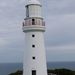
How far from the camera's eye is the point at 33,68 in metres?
26.0

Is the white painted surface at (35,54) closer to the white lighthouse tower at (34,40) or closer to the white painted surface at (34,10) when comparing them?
the white lighthouse tower at (34,40)

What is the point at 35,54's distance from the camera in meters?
26.0

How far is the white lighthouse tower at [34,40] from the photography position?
26.0 metres

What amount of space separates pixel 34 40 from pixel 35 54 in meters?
1.29

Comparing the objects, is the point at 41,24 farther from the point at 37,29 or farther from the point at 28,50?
the point at 28,50

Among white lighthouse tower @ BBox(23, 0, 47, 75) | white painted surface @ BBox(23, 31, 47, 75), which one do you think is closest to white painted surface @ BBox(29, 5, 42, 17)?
white lighthouse tower @ BBox(23, 0, 47, 75)

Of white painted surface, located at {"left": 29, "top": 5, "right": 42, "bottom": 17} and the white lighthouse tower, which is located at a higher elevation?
white painted surface, located at {"left": 29, "top": 5, "right": 42, "bottom": 17}

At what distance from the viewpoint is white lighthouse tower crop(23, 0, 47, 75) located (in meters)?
26.0

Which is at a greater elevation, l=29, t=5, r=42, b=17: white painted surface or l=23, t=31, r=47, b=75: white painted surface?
l=29, t=5, r=42, b=17: white painted surface

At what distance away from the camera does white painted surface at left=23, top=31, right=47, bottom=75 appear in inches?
1024

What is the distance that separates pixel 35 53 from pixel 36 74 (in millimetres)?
1949

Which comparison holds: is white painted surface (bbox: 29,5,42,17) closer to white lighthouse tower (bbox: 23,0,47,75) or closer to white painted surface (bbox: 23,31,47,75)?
white lighthouse tower (bbox: 23,0,47,75)

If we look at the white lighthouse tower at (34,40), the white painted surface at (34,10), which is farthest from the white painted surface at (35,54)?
the white painted surface at (34,10)

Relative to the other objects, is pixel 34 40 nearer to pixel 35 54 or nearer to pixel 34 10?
pixel 35 54
